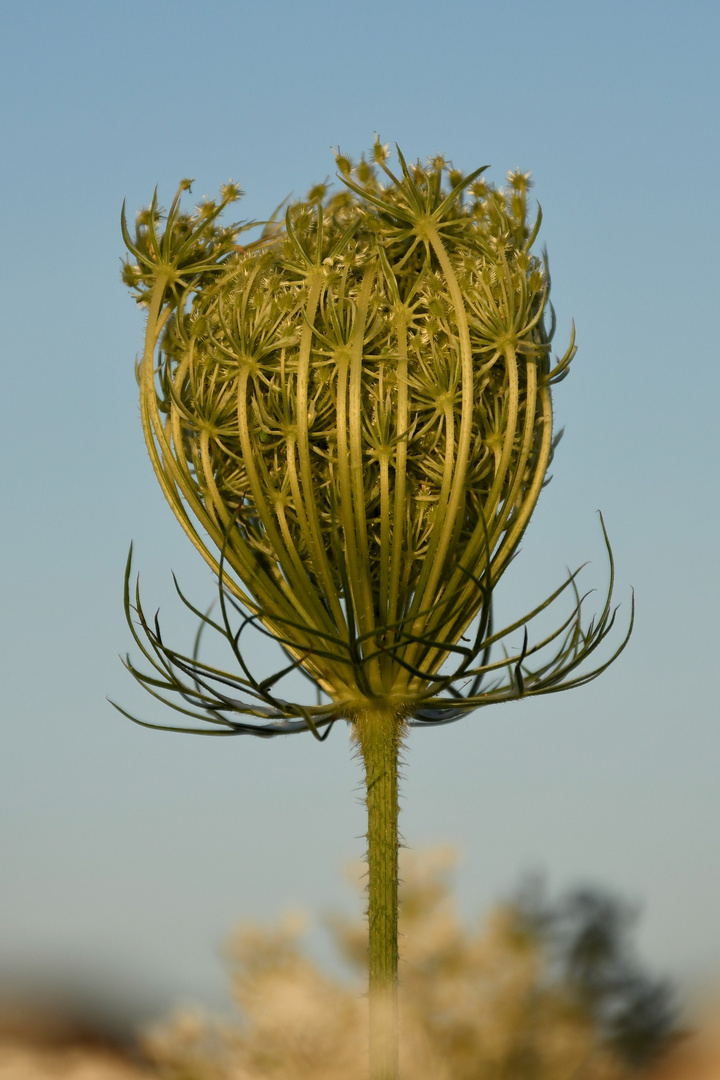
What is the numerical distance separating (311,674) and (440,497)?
1.91 m

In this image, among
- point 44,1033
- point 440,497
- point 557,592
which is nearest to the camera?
point 44,1033

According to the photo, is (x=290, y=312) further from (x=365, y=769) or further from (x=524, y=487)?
(x=365, y=769)

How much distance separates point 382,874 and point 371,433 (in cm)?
322

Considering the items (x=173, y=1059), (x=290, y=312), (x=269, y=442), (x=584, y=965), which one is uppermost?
(x=290, y=312)

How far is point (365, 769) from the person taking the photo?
388 inches

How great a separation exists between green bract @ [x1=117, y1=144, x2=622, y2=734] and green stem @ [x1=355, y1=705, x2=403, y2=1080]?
0.22 m

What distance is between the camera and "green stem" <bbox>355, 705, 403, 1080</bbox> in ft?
29.2

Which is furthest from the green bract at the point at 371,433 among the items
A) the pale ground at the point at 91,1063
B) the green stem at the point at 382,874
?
the pale ground at the point at 91,1063

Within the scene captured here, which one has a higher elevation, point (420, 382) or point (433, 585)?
point (420, 382)

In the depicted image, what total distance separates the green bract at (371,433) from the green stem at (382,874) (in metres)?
0.22

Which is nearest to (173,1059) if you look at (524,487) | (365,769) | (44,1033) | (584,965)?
(44,1033)

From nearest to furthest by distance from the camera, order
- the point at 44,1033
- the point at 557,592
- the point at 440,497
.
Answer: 1. the point at 44,1033
2. the point at 440,497
3. the point at 557,592

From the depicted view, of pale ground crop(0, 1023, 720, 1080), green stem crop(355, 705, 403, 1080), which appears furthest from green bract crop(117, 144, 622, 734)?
pale ground crop(0, 1023, 720, 1080)

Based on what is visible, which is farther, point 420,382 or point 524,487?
point 524,487
